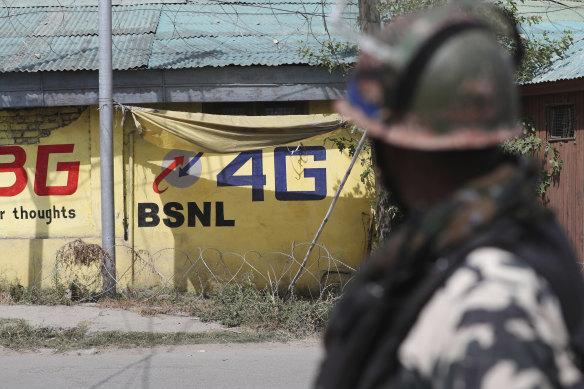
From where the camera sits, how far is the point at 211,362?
6031mm

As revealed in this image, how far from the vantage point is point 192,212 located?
876 centimetres

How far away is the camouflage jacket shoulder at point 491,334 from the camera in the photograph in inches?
33.6

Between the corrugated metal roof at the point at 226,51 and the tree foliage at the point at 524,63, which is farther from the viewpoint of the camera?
the corrugated metal roof at the point at 226,51

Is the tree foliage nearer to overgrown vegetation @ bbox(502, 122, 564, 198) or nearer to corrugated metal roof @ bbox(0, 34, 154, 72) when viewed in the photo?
overgrown vegetation @ bbox(502, 122, 564, 198)

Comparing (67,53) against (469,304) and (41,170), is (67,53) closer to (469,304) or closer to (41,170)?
(41,170)

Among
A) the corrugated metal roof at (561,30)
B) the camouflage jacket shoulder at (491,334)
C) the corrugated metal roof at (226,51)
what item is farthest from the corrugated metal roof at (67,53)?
the camouflage jacket shoulder at (491,334)

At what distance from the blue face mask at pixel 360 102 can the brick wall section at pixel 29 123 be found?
823cm

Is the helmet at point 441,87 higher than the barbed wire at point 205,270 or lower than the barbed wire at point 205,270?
higher

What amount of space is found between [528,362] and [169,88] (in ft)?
25.4

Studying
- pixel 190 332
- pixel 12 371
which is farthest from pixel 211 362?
pixel 12 371

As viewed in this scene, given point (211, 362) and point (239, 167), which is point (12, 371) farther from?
point (239, 167)

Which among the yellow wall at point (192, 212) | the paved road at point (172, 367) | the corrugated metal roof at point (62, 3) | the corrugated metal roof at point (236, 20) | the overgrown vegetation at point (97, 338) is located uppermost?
the corrugated metal roof at point (62, 3)

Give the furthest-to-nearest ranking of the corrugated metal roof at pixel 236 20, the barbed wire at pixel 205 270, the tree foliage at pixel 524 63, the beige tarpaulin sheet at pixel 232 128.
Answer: the corrugated metal roof at pixel 236 20 → the barbed wire at pixel 205 270 → the tree foliage at pixel 524 63 → the beige tarpaulin sheet at pixel 232 128

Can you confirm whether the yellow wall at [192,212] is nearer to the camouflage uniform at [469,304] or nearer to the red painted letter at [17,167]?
the red painted letter at [17,167]
